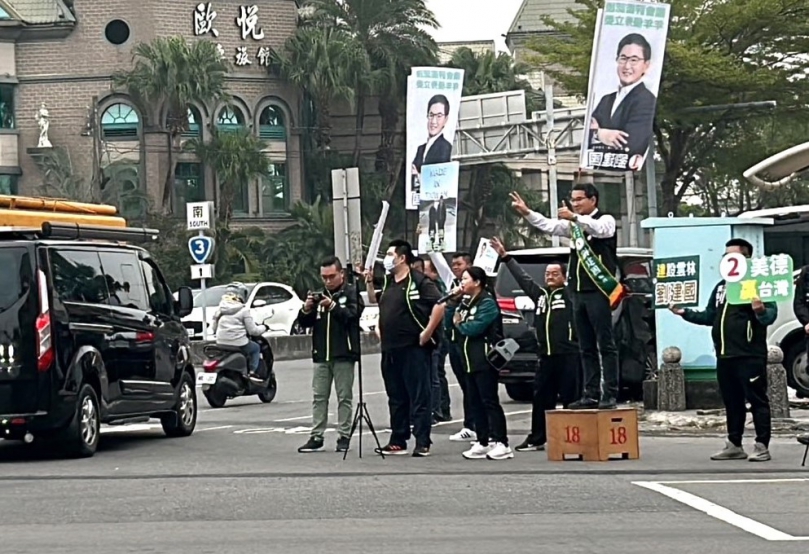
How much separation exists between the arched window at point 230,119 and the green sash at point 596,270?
180ft

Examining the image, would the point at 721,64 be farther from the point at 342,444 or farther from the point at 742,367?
the point at 742,367

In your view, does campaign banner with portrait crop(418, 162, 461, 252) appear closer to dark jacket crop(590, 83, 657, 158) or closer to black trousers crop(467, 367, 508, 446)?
dark jacket crop(590, 83, 657, 158)

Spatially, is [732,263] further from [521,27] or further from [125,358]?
[521,27]

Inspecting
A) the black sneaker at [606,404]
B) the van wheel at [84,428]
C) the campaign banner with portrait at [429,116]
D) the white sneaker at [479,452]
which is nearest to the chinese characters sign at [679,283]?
the black sneaker at [606,404]

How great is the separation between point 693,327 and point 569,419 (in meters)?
5.09

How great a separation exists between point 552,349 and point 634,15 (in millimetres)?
11675

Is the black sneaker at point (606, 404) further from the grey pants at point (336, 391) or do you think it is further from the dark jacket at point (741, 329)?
the grey pants at point (336, 391)

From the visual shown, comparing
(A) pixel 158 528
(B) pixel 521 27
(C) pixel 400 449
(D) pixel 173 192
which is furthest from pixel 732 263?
(B) pixel 521 27

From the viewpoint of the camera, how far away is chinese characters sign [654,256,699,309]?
57.8 ft

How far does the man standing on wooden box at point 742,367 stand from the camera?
1347 cm

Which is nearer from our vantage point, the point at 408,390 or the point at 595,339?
the point at 595,339

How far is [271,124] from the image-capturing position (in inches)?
2758

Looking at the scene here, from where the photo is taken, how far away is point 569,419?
13711 millimetres

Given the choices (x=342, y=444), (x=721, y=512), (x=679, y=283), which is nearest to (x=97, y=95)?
(x=679, y=283)
